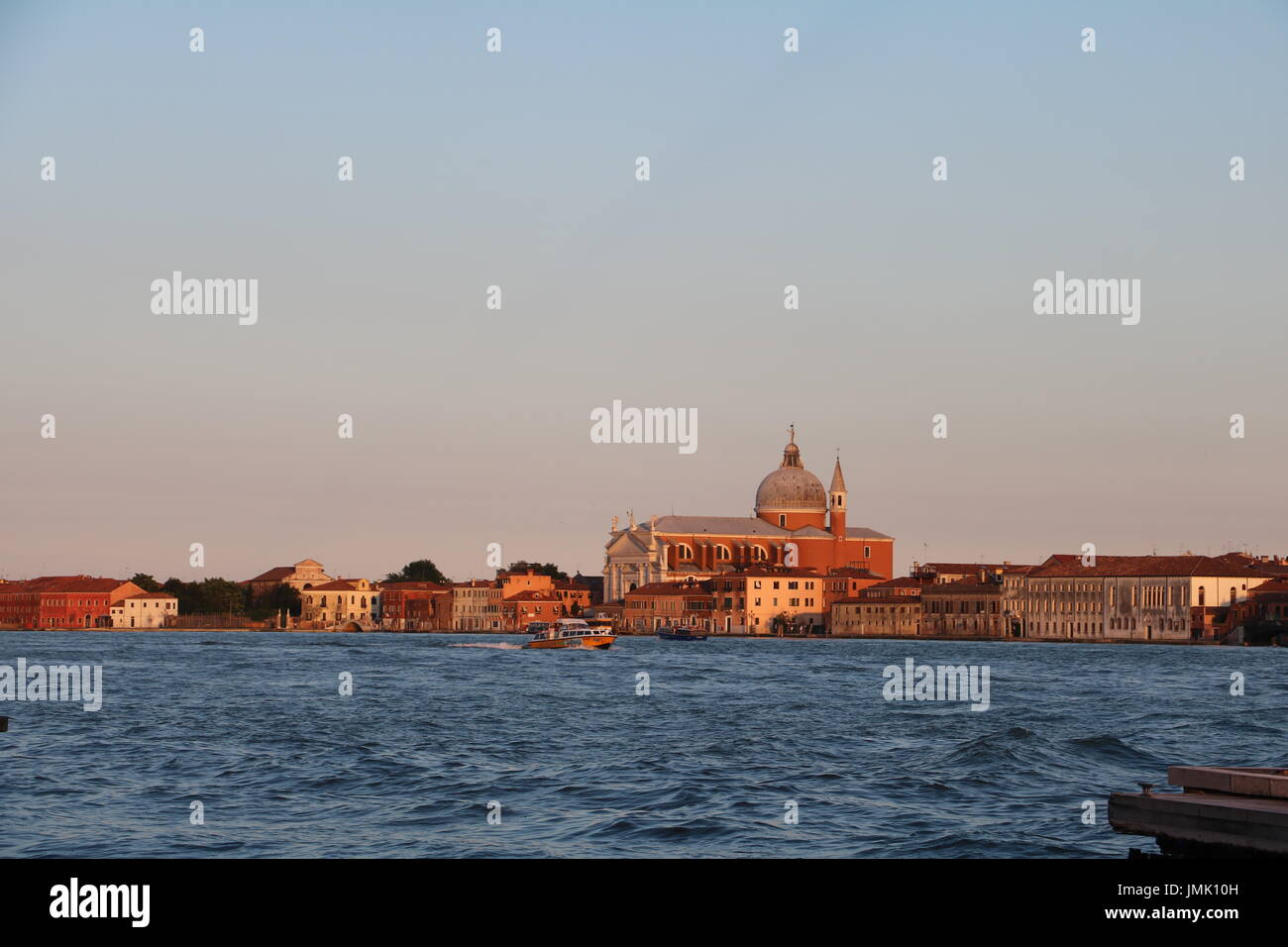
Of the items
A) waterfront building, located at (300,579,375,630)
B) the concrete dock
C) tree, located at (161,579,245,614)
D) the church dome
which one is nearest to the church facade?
the church dome

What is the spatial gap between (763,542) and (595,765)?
355ft

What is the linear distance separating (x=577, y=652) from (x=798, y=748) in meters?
55.9

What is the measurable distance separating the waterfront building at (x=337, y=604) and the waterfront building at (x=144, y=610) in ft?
36.4

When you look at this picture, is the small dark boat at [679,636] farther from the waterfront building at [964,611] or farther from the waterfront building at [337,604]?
the waterfront building at [337,604]

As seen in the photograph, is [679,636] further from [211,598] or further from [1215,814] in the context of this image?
[1215,814]

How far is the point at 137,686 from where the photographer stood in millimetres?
42469

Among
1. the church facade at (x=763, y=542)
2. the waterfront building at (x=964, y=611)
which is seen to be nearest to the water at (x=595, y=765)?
the waterfront building at (x=964, y=611)

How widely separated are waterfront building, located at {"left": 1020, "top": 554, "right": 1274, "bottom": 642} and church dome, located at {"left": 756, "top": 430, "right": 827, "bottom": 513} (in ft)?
100

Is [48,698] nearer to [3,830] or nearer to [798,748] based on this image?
[798,748]

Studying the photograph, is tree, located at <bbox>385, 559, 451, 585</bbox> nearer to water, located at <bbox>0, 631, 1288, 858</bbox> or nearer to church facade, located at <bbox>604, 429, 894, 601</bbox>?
church facade, located at <bbox>604, 429, 894, 601</bbox>

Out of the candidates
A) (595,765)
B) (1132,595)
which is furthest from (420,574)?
(595,765)

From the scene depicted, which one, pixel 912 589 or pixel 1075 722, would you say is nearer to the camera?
pixel 1075 722

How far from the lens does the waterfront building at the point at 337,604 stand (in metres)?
143
